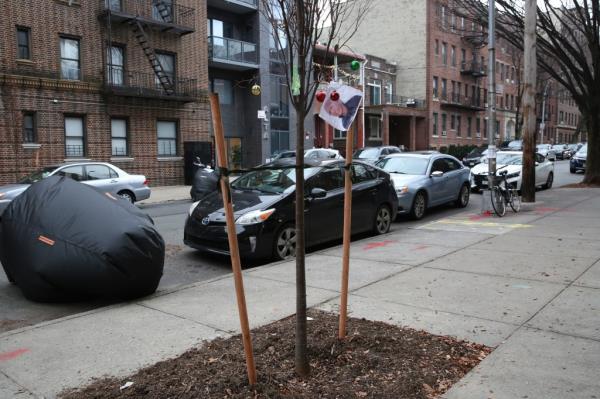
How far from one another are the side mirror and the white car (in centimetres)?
1052

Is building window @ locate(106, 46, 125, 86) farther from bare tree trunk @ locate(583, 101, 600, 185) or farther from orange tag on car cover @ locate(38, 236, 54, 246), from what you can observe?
bare tree trunk @ locate(583, 101, 600, 185)

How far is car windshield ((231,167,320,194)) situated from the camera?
338 inches

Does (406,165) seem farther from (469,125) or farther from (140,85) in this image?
(469,125)

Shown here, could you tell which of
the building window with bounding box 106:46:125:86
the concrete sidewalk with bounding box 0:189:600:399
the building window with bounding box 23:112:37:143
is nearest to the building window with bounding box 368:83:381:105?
the building window with bounding box 106:46:125:86

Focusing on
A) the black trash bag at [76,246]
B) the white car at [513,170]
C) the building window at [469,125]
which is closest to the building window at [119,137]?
the white car at [513,170]

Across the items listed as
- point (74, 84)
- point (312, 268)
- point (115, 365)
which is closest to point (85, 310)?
→ point (115, 365)

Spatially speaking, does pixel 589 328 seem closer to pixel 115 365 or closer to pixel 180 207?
pixel 115 365

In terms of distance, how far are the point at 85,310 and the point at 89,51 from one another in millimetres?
18694

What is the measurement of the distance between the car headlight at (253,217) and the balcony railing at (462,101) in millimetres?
46747

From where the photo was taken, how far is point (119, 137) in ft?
76.5

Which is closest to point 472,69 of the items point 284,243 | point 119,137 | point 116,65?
point 116,65

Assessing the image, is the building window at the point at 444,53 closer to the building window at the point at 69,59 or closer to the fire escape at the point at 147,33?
the fire escape at the point at 147,33

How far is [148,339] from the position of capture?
4574 mm

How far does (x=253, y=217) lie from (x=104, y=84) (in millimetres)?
16822
